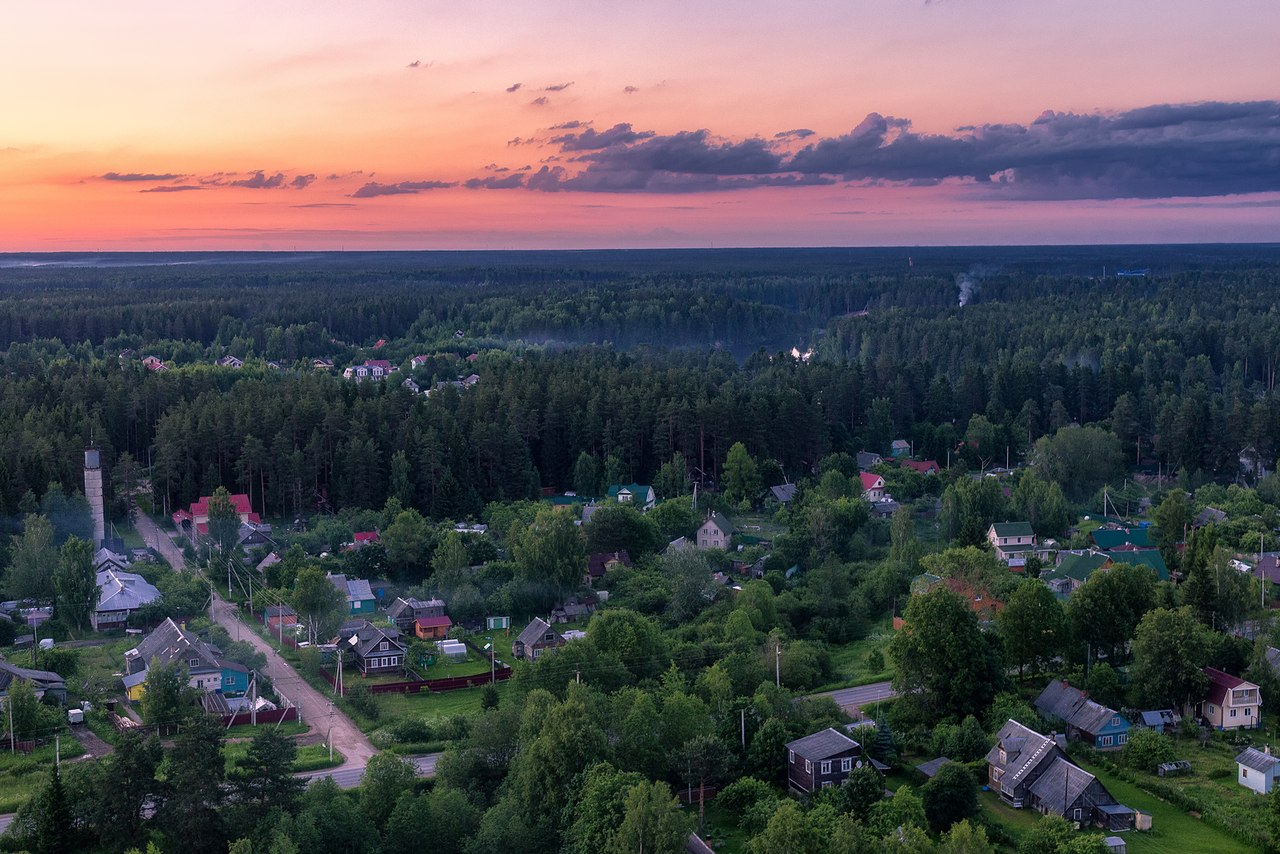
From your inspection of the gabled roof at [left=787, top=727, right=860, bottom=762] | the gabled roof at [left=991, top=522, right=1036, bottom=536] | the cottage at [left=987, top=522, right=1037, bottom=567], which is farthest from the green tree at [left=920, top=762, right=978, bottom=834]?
the gabled roof at [left=991, top=522, right=1036, bottom=536]

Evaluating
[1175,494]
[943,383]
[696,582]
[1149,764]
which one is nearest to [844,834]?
[1149,764]

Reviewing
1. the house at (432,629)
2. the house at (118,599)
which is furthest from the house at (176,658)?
the house at (432,629)

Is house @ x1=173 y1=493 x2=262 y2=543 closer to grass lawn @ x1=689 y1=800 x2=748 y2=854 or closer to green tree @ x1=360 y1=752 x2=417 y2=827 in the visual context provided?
green tree @ x1=360 y1=752 x2=417 y2=827

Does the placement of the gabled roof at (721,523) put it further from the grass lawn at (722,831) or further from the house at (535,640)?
the grass lawn at (722,831)

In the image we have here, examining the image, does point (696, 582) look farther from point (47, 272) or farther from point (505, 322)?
point (47, 272)

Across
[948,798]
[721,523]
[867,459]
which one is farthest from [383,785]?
[867,459]

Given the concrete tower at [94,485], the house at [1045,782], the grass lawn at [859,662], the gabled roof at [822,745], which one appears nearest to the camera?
the house at [1045,782]
